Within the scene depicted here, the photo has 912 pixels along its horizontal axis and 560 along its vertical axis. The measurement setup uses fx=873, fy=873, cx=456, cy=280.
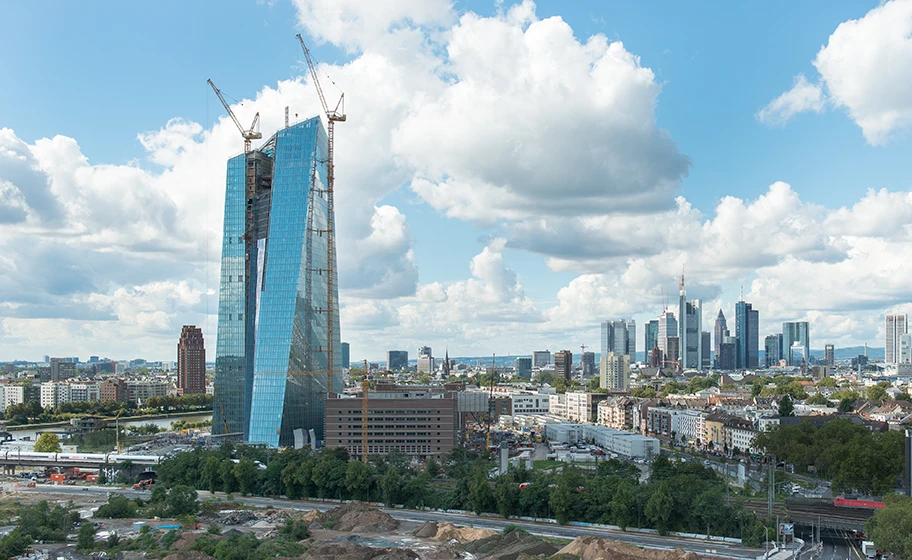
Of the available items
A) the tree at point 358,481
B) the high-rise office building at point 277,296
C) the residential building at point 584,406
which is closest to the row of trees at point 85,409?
the high-rise office building at point 277,296

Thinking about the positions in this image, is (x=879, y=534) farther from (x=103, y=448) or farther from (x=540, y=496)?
(x=103, y=448)

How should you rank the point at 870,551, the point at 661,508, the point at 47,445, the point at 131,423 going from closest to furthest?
1. the point at 870,551
2. the point at 661,508
3. the point at 47,445
4. the point at 131,423

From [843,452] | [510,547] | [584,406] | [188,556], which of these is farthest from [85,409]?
[843,452]

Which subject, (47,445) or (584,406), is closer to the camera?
(47,445)

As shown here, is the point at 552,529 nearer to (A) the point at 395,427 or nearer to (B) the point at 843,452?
(B) the point at 843,452

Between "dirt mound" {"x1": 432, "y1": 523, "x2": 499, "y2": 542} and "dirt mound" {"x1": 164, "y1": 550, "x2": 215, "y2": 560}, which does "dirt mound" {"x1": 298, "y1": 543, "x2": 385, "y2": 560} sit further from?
"dirt mound" {"x1": 432, "y1": 523, "x2": 499, "y2": 542}

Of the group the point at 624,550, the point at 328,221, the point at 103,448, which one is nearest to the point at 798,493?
the point at 624,550
